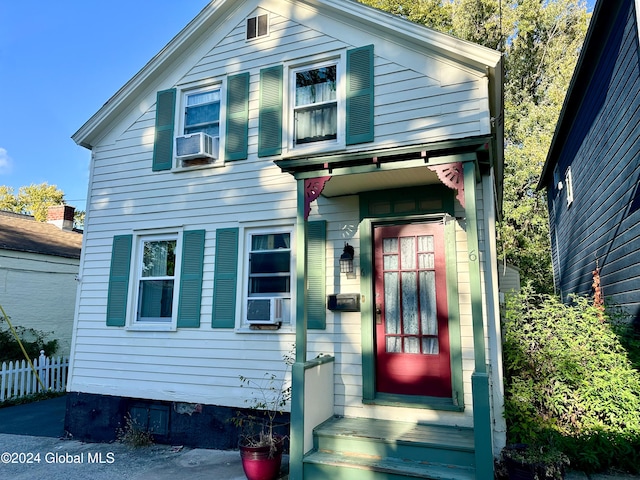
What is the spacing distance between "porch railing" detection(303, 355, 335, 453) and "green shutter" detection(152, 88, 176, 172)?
393 centimetres

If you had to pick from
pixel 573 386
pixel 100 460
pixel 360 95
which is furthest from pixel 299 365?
pixel 360 95

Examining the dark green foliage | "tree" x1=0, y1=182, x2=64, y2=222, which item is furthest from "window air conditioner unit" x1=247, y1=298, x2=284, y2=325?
"tree" x1=0, y1=182, x2=64, y2=222

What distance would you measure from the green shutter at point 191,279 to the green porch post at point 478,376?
3797mm

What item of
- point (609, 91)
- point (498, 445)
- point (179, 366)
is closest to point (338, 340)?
point (498, 445)

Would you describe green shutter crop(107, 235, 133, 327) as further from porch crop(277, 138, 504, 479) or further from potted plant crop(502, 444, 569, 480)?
potted plant crop(502, 444, 569, 480)

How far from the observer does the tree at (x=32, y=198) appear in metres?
31.9

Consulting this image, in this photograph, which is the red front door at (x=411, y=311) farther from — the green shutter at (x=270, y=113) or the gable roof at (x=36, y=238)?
the gable roof at (x=36, y=238)

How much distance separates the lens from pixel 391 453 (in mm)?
4047

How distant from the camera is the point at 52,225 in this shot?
15.4 metres

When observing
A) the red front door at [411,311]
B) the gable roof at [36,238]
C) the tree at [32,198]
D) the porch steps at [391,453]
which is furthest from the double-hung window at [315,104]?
the tree at [32,198]

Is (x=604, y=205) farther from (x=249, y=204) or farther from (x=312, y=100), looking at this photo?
(x=249, y=204)

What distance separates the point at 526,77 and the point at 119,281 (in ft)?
58.5

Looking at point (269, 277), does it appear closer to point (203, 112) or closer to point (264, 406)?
point (264, 406)

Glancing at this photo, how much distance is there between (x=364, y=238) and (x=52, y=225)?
1439 cm
